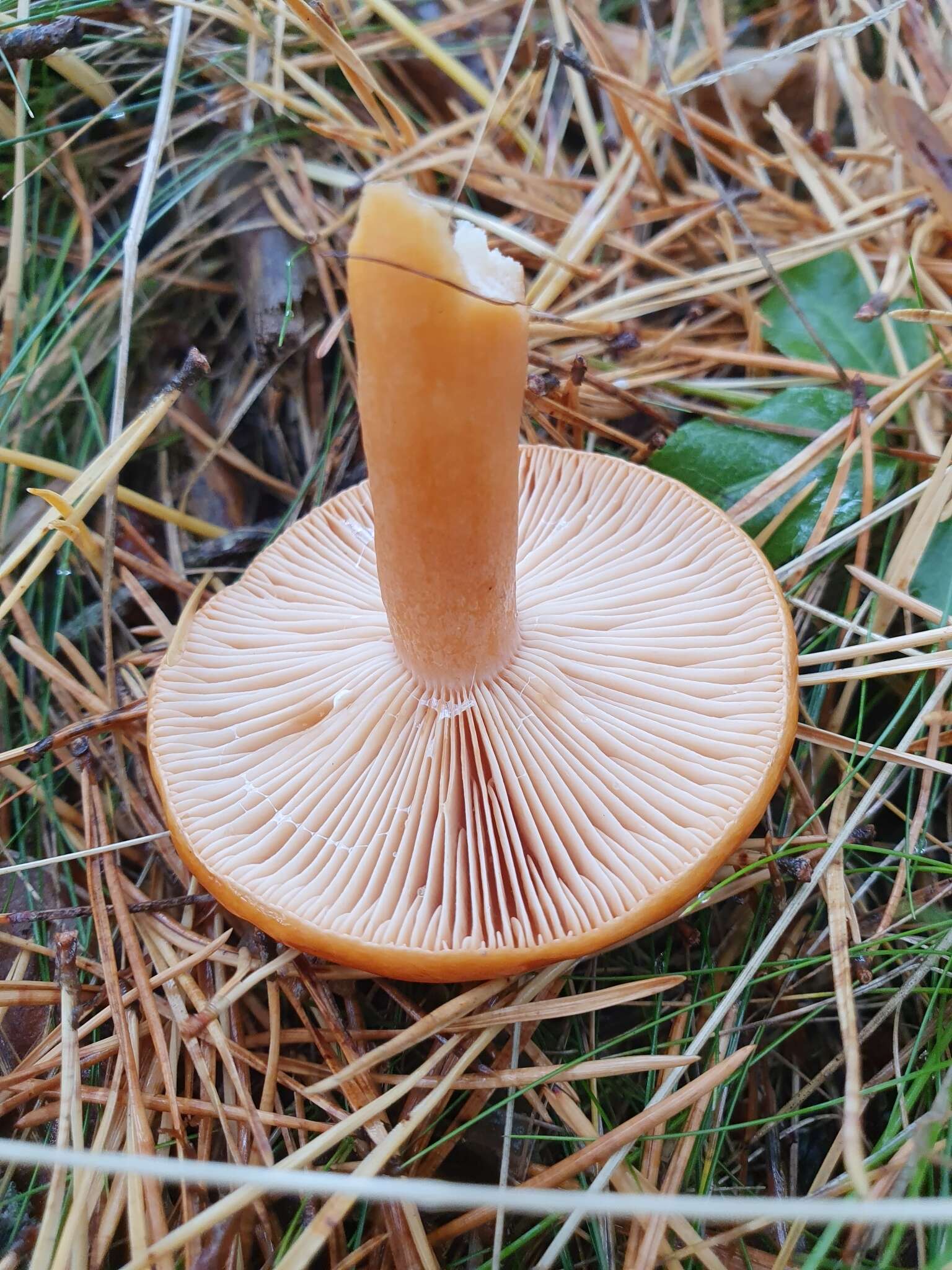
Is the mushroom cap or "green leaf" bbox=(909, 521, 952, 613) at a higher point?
"green leaf" bbox=(909, 521, 952, 613)

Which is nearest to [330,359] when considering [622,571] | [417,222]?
[622,571]

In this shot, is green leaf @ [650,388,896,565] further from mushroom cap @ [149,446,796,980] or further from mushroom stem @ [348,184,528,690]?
mushroom stem @ [348,184,528,690]

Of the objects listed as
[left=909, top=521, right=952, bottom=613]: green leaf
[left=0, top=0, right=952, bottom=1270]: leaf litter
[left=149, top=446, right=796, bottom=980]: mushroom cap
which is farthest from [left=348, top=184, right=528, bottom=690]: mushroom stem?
[left=909, top=521, right=952, bottom=613]: green leaf

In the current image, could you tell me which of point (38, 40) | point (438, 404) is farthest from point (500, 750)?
point (38, 40)

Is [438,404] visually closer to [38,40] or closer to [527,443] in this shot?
[527,443]

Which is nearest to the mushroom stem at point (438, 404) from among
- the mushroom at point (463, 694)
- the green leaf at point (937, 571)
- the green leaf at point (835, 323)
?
the mushroom at point (463, 694)

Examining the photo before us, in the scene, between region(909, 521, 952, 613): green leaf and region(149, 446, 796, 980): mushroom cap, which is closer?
region(149, 446, 796, 980): mushroom cap

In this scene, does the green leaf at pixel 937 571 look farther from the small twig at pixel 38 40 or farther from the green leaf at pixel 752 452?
the small twig at pixel 38 40
